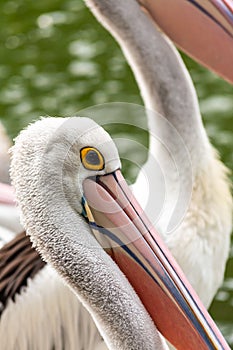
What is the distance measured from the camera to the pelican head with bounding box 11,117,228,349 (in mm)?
3439

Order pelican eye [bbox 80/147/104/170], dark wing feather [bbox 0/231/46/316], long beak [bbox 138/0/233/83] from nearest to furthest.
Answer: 1. pelican eye [bbox 80/147/104/170]
2. dark wing feather [bbox 0/231/46/316]
3. long beak [bbox 138/0/233/83]

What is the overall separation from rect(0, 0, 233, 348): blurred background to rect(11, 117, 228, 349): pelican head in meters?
3.44

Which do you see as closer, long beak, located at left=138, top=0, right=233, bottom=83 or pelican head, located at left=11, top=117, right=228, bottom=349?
pelican head, located at left=11, top=117, right=228, bottom=349

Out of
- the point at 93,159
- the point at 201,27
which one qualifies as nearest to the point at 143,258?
the point at 93,159

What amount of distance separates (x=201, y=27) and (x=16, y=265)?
126 centimetres

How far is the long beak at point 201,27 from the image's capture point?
15.5 feet

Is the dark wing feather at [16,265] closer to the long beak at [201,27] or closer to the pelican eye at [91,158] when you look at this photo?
the pelican eye at [91,158]

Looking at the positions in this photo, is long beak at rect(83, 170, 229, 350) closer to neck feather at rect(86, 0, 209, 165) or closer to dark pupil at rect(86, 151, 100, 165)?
dark pupil at rect(86, 151, 100, 165)

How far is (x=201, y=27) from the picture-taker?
4793 mm

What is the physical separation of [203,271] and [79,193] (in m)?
1.35

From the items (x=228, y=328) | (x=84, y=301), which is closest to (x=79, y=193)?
(x=84, y=301)

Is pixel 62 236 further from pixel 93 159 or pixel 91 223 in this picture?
pixel 93 159

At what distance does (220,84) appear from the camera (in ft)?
25.4

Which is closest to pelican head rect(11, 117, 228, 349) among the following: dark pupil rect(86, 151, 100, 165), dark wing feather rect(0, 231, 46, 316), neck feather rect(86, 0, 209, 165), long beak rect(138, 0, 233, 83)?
dark pupil rect(86, 151, 100, 165)
